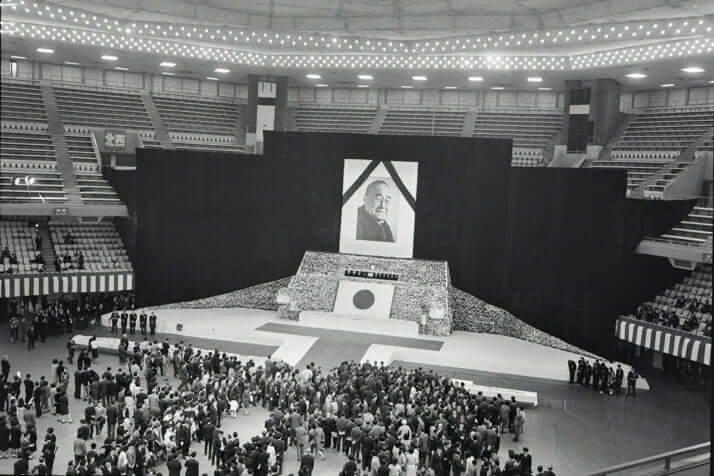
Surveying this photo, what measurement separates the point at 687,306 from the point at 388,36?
63.4ft

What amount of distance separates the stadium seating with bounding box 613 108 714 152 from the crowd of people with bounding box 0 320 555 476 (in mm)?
19373

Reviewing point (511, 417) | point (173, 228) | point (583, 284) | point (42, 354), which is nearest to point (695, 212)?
point (583, 284)

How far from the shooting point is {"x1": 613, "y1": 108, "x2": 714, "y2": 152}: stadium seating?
109ft

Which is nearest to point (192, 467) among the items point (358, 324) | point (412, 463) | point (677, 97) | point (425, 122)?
point (412, 463)

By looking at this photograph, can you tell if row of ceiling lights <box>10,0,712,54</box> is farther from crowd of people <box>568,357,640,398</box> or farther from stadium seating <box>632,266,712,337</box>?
crowd of people <box>568,357,640,398</box>

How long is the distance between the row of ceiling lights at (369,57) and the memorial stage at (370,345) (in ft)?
42.5

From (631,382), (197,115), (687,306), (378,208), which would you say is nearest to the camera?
(631,382)

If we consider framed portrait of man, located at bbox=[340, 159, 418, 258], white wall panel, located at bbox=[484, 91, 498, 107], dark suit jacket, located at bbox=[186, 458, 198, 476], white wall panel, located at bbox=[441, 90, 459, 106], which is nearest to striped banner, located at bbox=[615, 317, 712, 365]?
framed portrait of man, located at bbox=[340, 159, 418, 258]

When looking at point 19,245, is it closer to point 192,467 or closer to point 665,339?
point 192,467

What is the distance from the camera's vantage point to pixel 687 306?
2520 cm

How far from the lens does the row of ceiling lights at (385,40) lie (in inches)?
1108

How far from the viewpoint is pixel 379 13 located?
33469 mm

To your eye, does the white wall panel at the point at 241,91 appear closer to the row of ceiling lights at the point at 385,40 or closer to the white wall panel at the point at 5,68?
the row of ceiling lights at the point at 385,40

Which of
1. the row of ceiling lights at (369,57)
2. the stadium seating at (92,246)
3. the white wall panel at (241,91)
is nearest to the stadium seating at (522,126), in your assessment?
the row of ceiling lights at (369,57)
